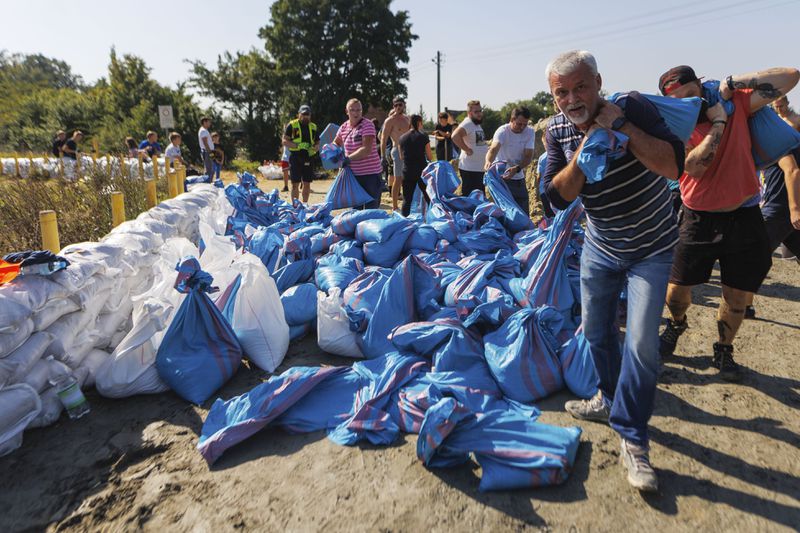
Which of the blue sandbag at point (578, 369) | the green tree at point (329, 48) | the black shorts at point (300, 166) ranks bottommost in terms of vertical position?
the blue sandbag at point (578, 369)

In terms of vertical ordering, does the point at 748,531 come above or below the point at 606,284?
below

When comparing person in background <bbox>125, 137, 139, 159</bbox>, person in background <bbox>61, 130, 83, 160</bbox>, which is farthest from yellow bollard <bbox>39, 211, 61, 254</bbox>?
person in background <bbox>61, 130, 83, 160</bbox>

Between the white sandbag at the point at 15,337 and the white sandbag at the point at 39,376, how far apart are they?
15 cm

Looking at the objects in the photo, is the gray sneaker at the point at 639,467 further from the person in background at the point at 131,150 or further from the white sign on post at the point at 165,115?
the white sign on post at the point at 165,115

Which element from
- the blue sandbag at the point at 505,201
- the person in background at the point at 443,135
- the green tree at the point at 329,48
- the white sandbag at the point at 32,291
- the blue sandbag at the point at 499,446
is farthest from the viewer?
the green tree at the point at 329,48

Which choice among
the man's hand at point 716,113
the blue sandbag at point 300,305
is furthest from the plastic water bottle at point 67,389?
the man's hand at point 716,113

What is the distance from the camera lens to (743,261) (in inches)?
106

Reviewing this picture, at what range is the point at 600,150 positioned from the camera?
1.65 m

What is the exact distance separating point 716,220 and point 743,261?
0.25 meters

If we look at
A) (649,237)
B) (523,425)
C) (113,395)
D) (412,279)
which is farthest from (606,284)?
(113,395)

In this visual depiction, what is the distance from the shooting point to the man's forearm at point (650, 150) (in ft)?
5.54

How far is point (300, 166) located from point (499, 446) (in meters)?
6.16

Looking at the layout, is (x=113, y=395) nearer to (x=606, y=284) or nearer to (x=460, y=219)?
(x=606, y=284)

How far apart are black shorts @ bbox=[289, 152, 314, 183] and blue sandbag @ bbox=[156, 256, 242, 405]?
4.77 meters
